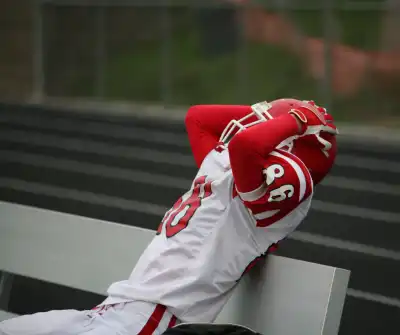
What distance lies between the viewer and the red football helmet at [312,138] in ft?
5.13

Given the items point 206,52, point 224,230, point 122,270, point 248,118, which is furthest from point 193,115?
point 206,52

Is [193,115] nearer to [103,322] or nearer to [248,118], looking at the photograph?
[248,118]

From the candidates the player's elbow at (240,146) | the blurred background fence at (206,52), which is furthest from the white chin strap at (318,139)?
the blurred background fence at (206,52)

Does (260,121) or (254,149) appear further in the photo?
(260,121)

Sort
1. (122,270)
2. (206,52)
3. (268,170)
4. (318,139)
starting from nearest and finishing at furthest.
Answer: (268,170) → (318,139) → (122,270) → (206,52)

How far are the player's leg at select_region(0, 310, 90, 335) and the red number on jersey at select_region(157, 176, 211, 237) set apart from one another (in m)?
0.28

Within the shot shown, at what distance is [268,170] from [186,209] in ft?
1.01

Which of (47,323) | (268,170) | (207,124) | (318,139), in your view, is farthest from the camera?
(207,124)

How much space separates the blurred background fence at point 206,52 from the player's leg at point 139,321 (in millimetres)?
4787

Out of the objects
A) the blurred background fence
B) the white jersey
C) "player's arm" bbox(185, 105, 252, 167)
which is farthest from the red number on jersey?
the blurred background fence

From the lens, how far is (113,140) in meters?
5.42

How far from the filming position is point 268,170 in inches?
57.2

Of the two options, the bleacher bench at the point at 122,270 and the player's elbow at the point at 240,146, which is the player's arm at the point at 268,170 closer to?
the player's elbow at the point at 240,146

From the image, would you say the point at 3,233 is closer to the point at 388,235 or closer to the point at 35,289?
the point at 35,289
